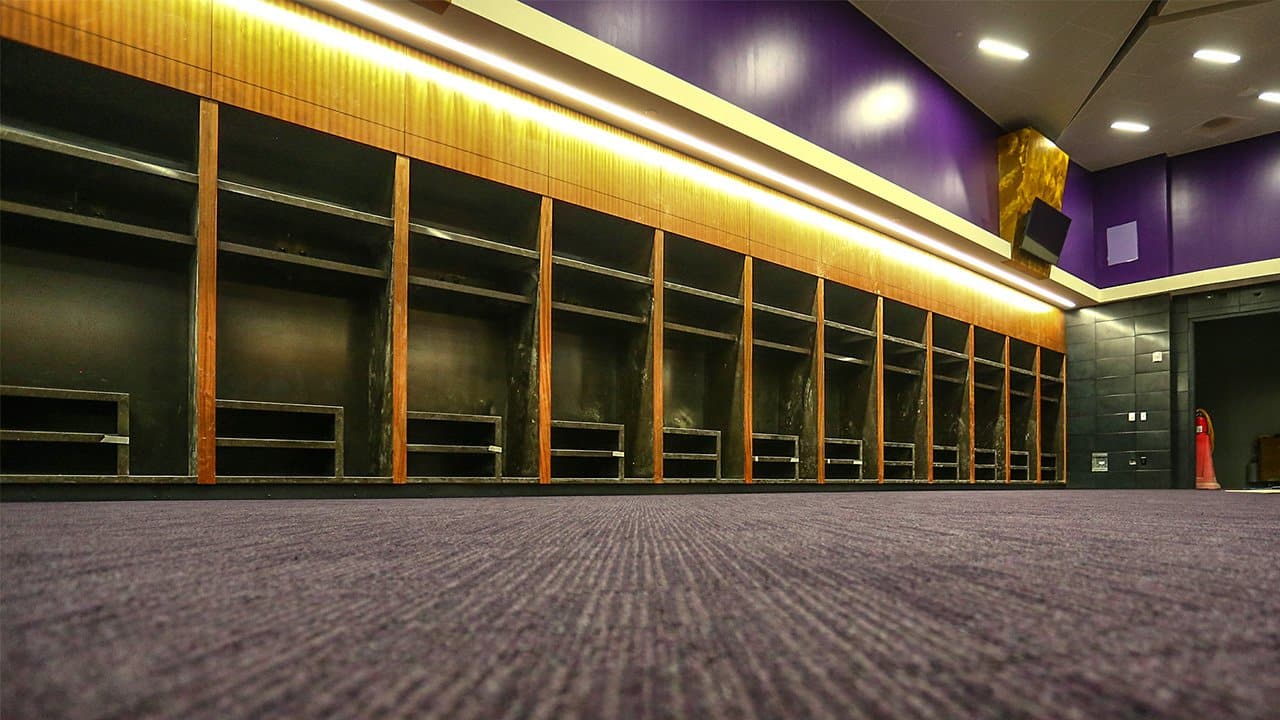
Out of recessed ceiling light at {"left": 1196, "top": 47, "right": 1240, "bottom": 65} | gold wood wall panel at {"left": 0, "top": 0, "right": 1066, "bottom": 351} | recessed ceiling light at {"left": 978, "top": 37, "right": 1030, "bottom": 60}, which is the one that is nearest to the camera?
gold wood wall panel at {"left": 0, "top": 0, "right": 1066, "bottom": 351}

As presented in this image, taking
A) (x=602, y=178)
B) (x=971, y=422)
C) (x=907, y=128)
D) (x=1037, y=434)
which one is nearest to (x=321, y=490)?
(x=602, y=178)

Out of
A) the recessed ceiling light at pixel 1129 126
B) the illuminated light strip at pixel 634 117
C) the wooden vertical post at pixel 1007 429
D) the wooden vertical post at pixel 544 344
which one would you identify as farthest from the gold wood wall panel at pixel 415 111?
the recessed ceiling light at pixel 1129 126

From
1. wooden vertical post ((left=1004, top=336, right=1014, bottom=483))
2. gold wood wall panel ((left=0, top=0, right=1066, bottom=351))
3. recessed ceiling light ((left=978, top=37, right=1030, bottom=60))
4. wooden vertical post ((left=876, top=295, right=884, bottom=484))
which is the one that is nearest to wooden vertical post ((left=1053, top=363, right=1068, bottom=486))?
wooden vertical post ((left=1004, top=336, right=1014, bottom=483))

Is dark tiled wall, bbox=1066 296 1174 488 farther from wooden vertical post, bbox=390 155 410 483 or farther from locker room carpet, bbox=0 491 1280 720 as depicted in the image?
locker room carpet, bbox=0 491 1280 720

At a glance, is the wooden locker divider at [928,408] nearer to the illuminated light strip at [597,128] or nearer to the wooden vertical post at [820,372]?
A: the illuminated light strip at [597,128]

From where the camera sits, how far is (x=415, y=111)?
3.60 metres

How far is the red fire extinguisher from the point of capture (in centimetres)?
827

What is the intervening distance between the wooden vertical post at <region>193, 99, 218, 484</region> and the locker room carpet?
2077 mm

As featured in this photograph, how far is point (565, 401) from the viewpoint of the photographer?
14.9 ft

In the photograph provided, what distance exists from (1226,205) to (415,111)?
8963 millimetres

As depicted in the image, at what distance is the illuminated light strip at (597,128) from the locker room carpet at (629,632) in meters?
3.02

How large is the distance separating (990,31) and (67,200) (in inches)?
249

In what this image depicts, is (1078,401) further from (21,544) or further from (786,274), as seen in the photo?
(21,544)

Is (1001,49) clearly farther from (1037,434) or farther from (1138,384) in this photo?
(1138,384)
